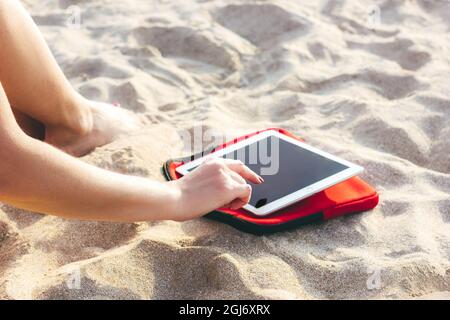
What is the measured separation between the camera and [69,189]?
1.04 meters

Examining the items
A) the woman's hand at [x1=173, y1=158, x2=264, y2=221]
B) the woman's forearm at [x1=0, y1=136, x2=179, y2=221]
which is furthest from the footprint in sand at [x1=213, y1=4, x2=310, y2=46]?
the woman's forearm at [x1=0, y1=136, x2=179, y2=221]

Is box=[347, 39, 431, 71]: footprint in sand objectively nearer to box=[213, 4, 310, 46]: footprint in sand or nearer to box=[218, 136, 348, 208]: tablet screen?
box=[213, 4, 310, 46]: footprint in sand

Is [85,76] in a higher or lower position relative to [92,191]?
lower

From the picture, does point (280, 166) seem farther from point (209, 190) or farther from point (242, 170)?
point (209, 190)

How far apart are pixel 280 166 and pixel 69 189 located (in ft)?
1.96

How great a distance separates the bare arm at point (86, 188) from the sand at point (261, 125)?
118 millimetres

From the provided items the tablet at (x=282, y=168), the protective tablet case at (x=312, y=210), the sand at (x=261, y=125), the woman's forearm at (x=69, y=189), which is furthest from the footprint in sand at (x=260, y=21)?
the woman's forearm at (x=69, y=189)

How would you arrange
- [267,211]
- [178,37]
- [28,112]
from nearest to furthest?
[267,211] → [28,112] → [178,37]

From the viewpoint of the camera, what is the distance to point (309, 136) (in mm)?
1758

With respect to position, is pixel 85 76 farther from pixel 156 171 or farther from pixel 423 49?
pixel 423 49
